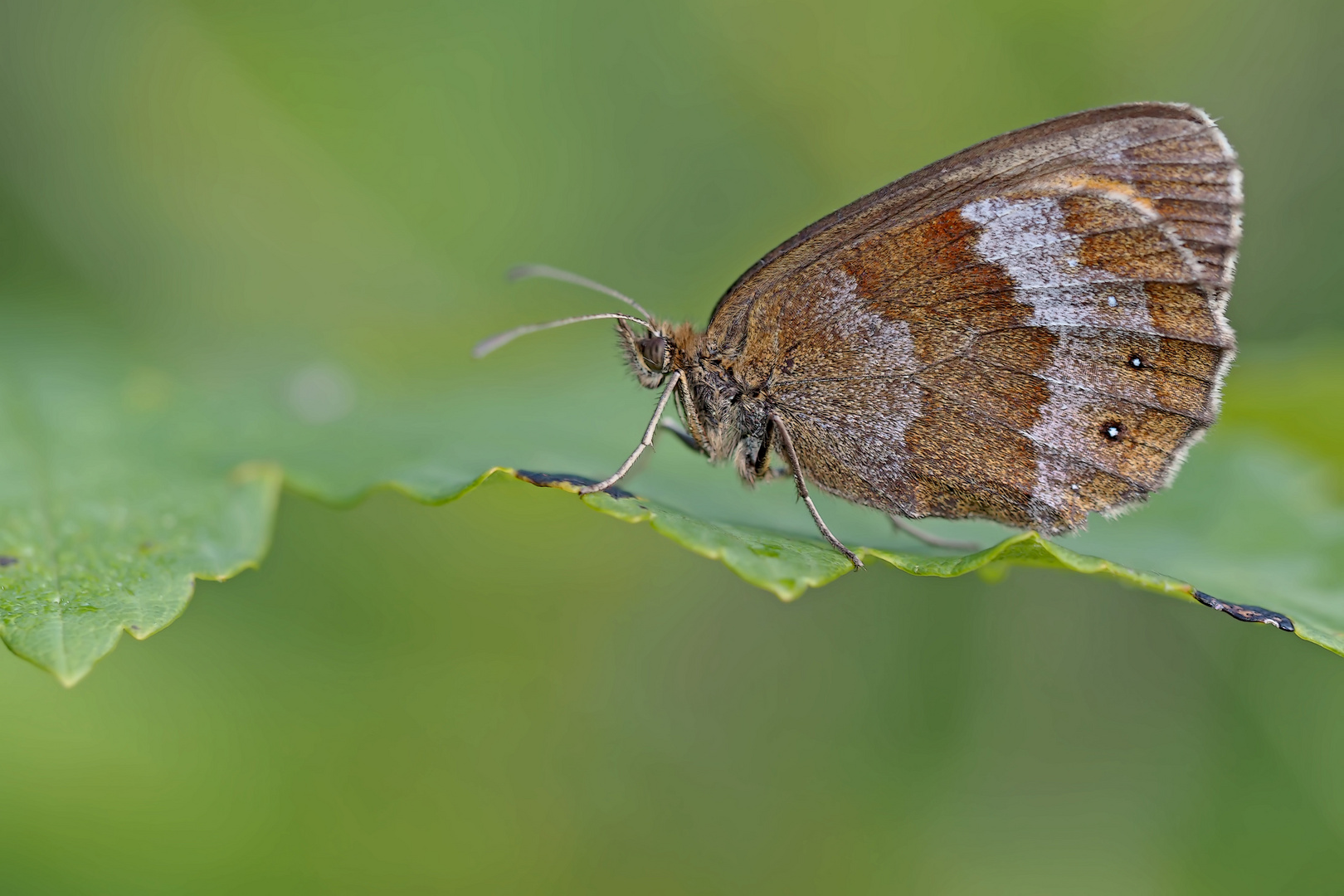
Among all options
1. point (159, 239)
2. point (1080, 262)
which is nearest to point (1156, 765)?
point (1080, 262)

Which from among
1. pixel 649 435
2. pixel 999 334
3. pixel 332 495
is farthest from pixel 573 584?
pixel 999 334

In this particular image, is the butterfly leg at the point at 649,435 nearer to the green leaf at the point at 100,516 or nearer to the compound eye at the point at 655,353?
the compound eye at the point at 655,353

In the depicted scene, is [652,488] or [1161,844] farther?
[1161,844]

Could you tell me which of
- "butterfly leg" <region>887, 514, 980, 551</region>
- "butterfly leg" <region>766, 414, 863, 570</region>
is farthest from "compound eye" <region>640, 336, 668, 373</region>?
"butterfly leg" <region>887, 514, 980, 551</region>

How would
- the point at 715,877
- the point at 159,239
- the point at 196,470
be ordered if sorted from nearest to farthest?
1. the point at 196,470
2. the point at 715,877
3. the point at 159,239

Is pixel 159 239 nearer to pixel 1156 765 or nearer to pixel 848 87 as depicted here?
pixel 848 87

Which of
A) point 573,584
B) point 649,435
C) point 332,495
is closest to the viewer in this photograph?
point 332,495

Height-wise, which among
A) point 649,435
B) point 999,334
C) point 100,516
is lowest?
point 100,516

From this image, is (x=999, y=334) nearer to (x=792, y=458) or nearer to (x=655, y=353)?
(x=792, y=458)
